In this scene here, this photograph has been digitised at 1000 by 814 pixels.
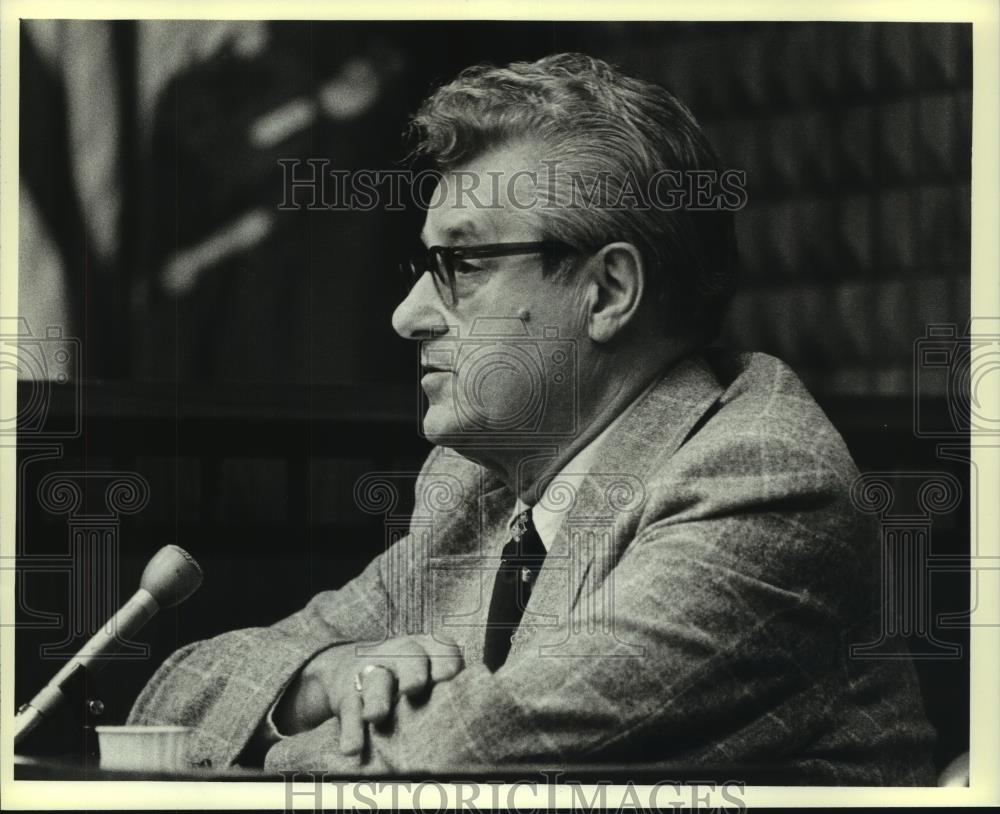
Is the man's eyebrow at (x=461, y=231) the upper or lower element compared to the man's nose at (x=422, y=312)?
upper

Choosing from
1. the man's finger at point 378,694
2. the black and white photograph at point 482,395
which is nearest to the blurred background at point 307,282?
the black and white photograph at point 482,395

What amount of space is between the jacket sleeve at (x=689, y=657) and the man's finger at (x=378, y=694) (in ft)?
0.23

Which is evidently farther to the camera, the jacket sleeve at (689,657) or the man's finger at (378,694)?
the man's finger at (378,694)

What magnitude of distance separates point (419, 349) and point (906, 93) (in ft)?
8.53

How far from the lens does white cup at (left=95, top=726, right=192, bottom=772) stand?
25.0ft

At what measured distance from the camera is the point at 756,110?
7.78 meters

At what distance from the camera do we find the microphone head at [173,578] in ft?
25.4

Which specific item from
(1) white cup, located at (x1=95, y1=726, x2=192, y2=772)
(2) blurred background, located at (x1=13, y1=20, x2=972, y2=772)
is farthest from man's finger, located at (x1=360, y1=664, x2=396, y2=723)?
(1) white cup, located at (x1=95, y1=726, x2=192, y2=772)

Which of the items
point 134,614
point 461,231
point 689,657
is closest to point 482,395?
point 461,231

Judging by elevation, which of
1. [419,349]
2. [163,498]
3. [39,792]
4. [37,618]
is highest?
[419,349]

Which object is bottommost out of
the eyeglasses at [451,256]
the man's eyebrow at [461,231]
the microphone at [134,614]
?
the microphone at [134,614]

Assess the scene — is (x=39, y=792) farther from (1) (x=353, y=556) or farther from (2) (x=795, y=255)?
(2) (x=795, y=255)

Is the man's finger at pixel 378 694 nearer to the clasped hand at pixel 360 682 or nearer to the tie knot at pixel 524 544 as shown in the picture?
the clasped hand at pixel 360 682

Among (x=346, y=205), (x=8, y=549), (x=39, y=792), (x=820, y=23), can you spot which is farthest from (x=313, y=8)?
(x=39, y=792)
